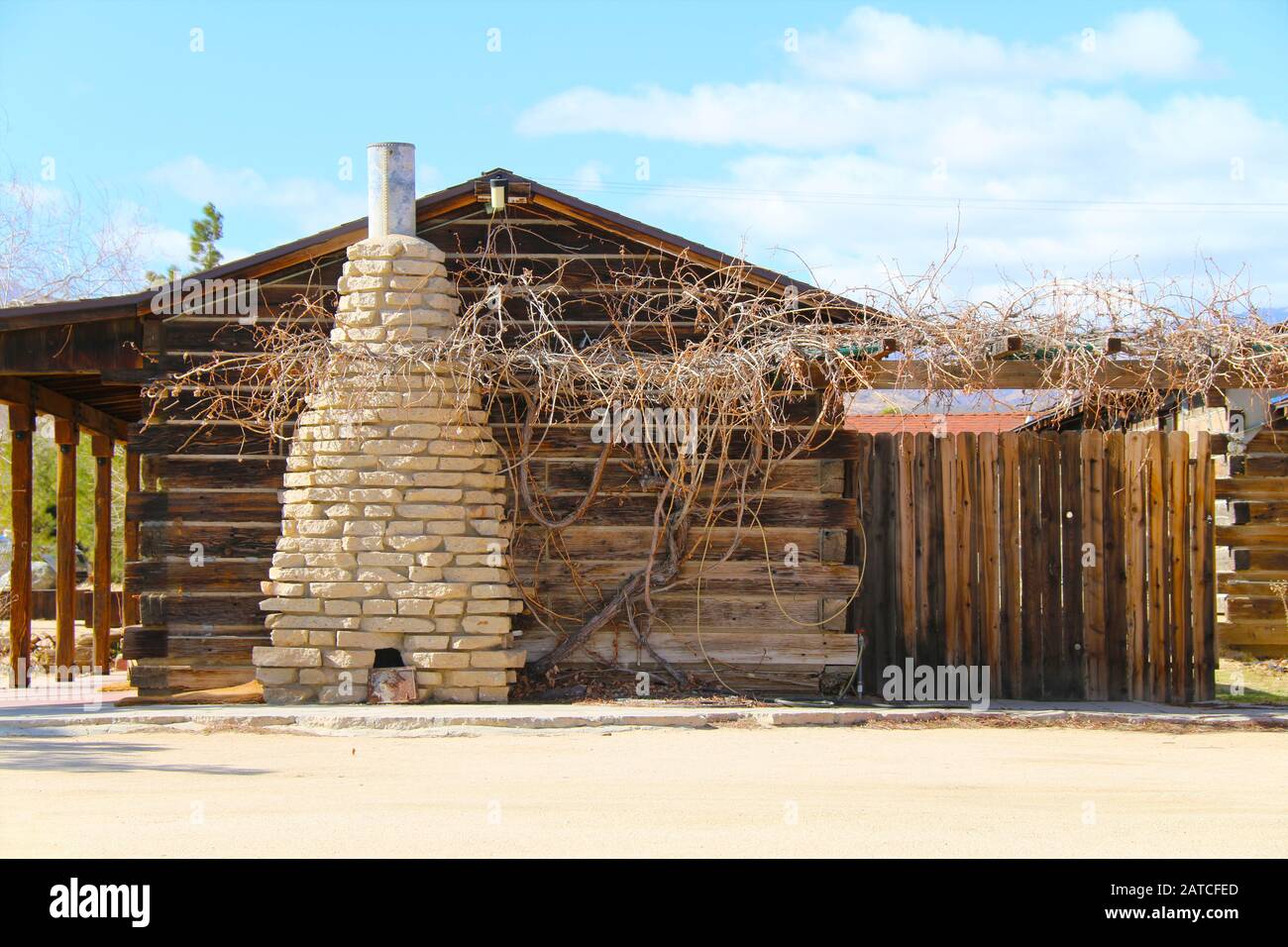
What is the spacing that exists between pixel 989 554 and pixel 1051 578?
22.8 inches

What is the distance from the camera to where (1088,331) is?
11.2 metres

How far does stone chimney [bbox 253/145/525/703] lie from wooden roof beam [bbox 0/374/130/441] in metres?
4.02

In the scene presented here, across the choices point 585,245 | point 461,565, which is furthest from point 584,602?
point 585,245

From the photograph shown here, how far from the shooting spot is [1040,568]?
1168 cm

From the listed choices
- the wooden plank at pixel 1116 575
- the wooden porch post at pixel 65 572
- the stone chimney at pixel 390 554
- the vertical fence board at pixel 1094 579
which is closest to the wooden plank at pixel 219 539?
the stone chimney at pixel 390 554

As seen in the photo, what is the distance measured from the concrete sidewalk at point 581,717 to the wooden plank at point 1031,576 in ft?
1.40

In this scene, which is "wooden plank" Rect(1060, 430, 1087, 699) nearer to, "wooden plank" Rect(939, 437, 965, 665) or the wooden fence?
the wooden fence

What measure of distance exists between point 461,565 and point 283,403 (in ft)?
6.87

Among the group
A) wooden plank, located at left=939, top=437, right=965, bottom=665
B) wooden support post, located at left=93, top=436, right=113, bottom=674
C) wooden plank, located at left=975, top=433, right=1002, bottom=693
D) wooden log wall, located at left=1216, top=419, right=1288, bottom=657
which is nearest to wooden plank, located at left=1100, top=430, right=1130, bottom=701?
wooden plank, located at left=975, top=433, right=1002, bottom=693

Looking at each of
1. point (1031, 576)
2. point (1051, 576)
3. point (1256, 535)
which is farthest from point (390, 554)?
point (1256, 535)

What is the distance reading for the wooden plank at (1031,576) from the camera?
1168cm

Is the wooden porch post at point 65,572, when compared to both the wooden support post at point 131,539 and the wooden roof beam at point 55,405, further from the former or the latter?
the wooden support post at point 131,539

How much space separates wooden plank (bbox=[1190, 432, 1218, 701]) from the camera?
1148 cm

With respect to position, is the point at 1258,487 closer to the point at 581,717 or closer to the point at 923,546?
the point at 923,546
